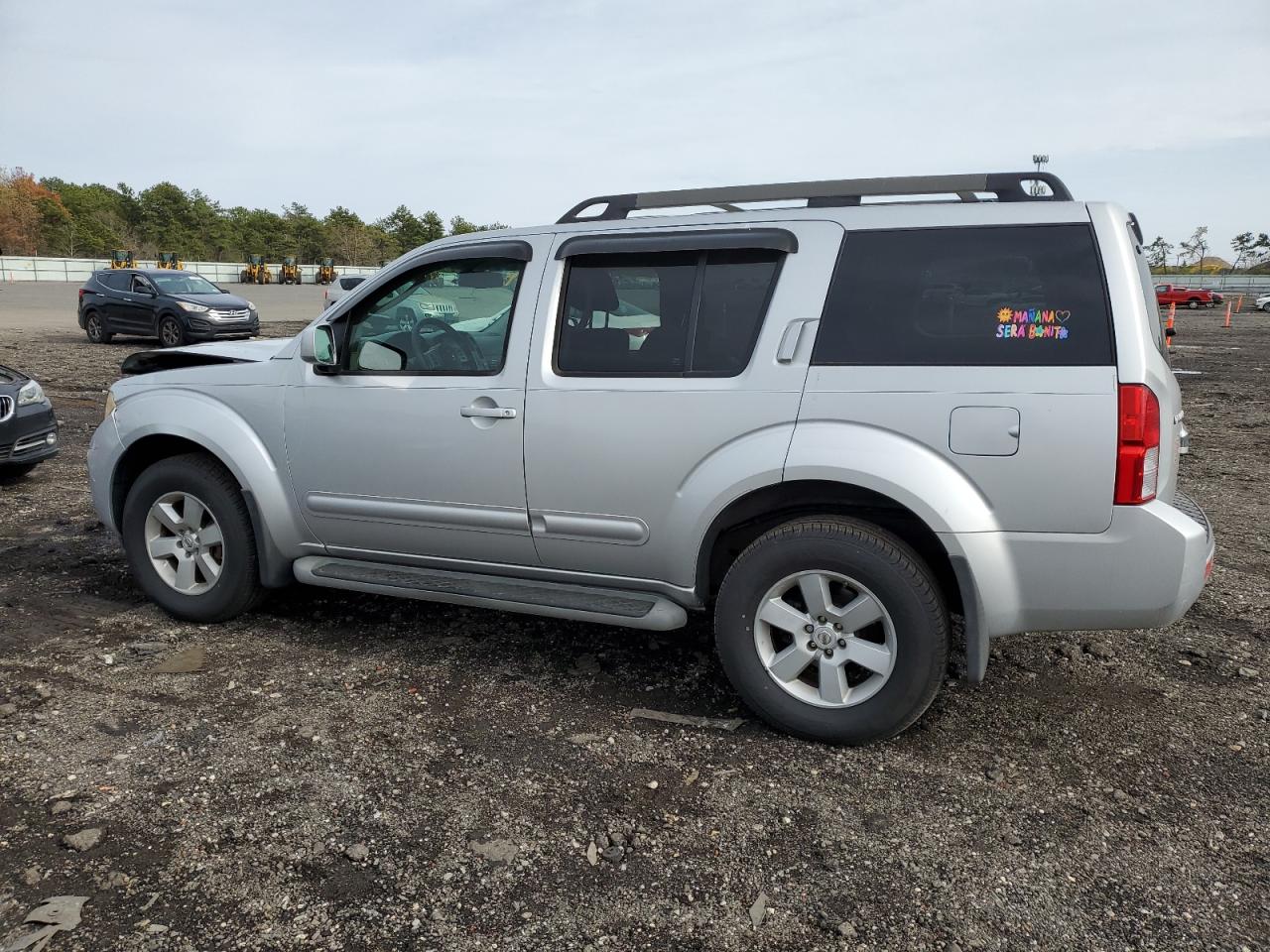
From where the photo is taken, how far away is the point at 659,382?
12.2 feet

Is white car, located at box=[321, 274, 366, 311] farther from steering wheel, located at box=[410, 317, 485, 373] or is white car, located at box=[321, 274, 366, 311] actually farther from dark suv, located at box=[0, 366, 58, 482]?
steering wheel, located at box=[410, 317, 485, 373]

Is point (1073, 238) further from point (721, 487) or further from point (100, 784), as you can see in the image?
point (100, 784)

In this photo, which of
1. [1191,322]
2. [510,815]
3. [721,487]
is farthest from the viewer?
[1191,322]

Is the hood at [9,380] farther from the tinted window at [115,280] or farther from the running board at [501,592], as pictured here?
the tinted window at [115,280]

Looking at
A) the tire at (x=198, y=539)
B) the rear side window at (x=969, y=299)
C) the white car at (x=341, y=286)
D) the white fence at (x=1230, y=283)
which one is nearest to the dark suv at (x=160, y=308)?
the white car at (x=341, y=286)

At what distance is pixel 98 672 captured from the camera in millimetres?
4199

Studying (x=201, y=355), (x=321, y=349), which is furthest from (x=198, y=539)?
(x=321, y=349)

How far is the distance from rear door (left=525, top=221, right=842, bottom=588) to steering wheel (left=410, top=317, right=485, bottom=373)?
1.19 ft

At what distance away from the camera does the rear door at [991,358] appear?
124 inches

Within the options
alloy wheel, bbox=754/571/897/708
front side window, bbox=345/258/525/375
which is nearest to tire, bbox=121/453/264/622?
front side window, bbox=345/258/525/375

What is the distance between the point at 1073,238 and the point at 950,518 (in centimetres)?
101

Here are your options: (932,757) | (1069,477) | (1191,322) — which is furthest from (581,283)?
(1191,322)

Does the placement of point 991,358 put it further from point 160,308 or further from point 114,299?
point 114,299

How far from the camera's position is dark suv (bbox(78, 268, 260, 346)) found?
1925cm
